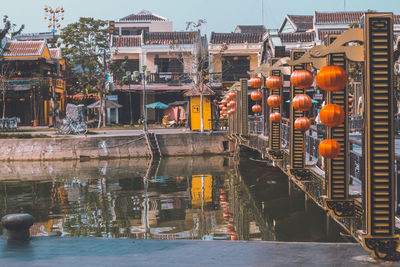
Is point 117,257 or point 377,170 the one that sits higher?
point 377,170

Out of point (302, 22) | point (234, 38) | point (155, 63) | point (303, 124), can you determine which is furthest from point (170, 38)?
point (303, 124)

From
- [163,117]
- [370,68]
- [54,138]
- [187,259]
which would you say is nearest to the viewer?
[370,68]

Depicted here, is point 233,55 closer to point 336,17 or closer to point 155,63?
point 155,63

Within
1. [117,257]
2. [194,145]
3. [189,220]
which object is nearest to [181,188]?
[189,220]

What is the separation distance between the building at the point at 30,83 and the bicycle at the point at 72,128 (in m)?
11.8

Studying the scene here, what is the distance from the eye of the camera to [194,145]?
31609mm

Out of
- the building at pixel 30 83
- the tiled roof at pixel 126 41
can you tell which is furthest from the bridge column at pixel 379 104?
the tiled roof at pixel 126 41

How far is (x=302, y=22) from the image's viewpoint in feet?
170

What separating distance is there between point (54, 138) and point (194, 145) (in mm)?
7446

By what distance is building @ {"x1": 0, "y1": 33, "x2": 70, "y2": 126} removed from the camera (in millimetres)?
44281

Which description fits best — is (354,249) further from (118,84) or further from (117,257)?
(118,84)

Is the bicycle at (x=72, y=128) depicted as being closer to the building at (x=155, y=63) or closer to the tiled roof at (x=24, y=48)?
the building at (x=155, y=63)

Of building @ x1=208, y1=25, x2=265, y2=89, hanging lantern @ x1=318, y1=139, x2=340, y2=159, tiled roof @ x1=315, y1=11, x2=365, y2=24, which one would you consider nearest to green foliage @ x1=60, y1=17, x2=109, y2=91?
building @ x1=208, y1=25, x2=265, y2=89

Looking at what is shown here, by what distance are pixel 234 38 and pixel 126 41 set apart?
8.87 metres
